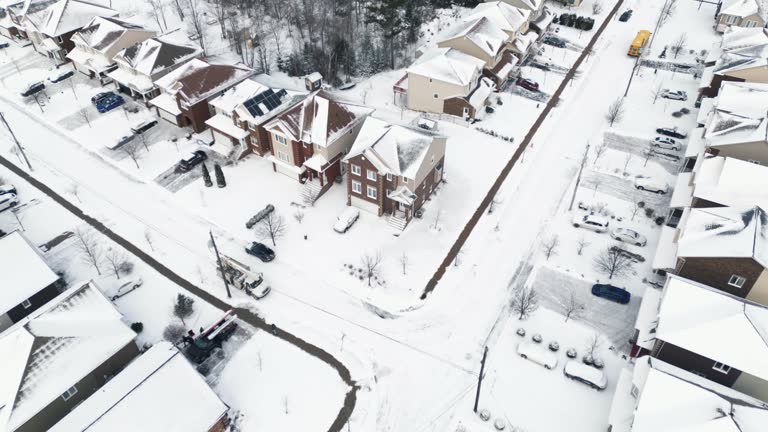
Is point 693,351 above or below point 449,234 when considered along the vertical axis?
above

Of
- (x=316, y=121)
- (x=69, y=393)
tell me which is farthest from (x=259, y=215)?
(x=69, y=393)

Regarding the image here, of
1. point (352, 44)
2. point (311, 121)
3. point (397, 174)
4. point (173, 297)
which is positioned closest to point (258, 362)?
point (173, 297)

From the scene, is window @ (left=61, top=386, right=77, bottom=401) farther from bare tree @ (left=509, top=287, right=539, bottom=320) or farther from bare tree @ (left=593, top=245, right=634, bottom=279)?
bare tree @ (left=593, top=245, right=634, bottom=279)

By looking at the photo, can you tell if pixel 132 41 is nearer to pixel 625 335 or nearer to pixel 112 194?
pixel 112 194

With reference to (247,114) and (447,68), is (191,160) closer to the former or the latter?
(247,114)

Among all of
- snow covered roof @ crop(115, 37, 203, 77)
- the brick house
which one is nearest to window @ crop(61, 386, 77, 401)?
the brick house

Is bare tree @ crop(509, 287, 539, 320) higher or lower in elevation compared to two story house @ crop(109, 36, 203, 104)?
lower

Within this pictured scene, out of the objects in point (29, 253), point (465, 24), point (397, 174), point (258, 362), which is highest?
point (465, 24)
